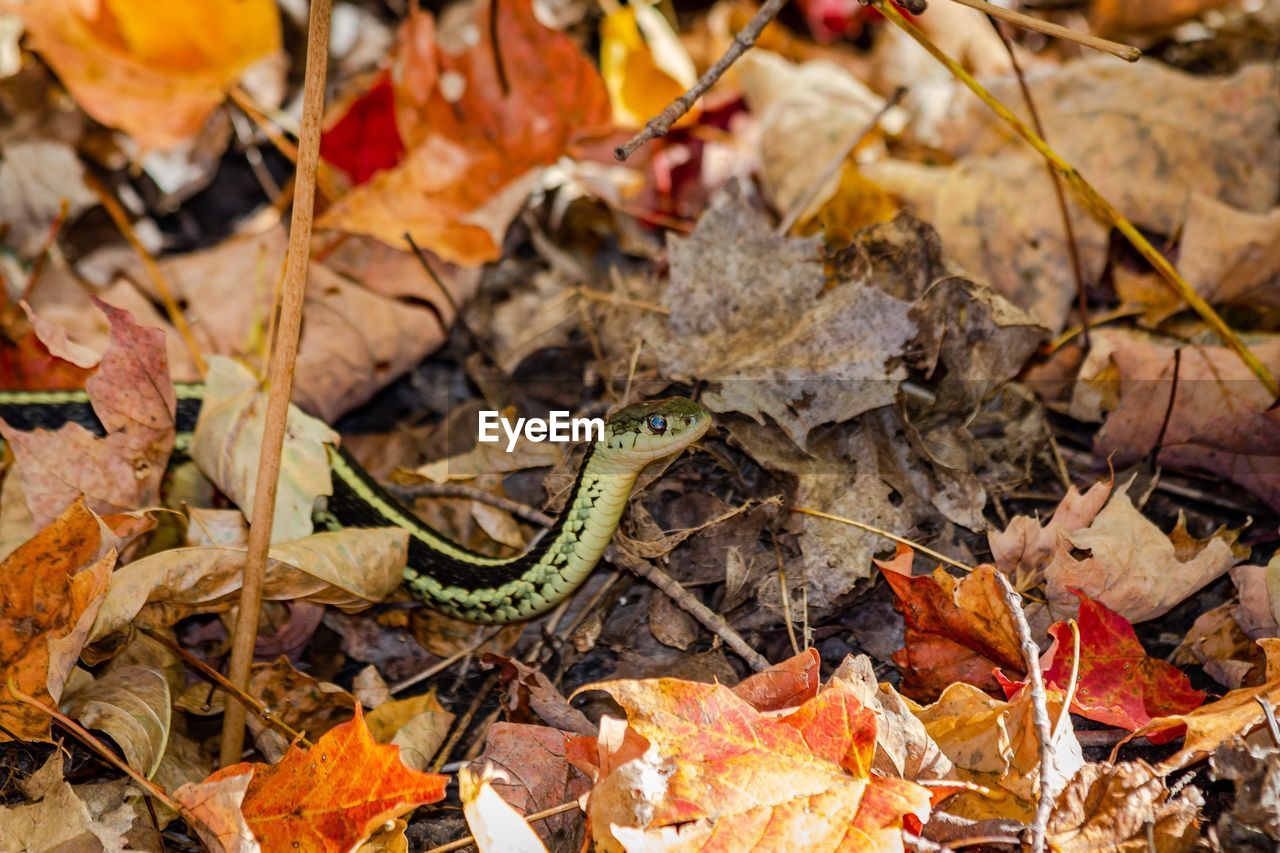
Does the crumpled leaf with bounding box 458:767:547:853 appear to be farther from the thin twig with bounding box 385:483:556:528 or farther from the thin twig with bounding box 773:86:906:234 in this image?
the thin twig with bounding box 773:86:906:234

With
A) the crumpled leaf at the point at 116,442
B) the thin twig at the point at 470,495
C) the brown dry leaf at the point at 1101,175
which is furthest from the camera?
the brown dry leaf at the point at 1101,175

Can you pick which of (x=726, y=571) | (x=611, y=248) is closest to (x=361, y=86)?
(x=611, y=248)

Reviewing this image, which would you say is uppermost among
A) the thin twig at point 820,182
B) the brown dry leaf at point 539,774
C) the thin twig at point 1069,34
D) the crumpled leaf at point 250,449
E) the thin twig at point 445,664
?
the thin twig at point 1069,34

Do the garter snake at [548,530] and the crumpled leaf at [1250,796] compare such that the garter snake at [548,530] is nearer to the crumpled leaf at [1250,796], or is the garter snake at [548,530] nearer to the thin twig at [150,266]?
the thin twig at [150,266]

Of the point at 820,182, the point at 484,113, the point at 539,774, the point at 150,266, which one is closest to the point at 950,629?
the point at 539,774

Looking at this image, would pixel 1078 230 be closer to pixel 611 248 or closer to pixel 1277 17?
pixel 611 248

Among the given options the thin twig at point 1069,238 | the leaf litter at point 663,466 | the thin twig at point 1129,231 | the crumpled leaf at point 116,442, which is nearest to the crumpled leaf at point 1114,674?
the leaf litter at point 663,466

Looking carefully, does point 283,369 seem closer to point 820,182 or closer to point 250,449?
point 250,449
